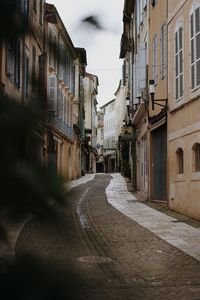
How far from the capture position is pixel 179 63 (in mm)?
16016

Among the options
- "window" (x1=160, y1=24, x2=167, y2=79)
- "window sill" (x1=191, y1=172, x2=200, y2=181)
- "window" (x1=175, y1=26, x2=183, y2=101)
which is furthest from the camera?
"window" (x1=160, y1=24, x2=167, y2=79)

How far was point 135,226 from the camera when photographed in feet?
40.4

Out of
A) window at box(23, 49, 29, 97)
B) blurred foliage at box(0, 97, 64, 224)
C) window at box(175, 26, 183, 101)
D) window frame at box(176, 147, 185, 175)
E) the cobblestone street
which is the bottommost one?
the cobblestone street

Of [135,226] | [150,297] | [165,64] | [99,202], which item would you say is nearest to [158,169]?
[99,202]

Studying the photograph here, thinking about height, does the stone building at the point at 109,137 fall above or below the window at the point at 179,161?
above

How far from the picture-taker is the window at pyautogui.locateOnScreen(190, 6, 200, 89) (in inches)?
555

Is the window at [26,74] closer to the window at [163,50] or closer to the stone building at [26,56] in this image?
the stone building at [26,56]

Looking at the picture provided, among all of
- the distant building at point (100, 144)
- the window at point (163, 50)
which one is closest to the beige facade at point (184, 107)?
the window at point (163, 50)

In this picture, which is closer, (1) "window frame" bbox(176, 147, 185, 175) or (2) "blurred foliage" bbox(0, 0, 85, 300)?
(2) "blurred foliage" bbox(0, 0, 85, 300)

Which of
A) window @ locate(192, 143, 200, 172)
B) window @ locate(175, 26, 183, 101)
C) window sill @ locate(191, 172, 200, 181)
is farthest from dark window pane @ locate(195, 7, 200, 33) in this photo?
window sill @ locate(191, 172, 200, 181)

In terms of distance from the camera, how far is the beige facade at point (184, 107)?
14188 millimetres

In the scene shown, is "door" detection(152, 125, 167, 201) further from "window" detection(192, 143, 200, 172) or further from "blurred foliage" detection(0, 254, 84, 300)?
"blurred foliage" detection(0, 254, 84, 300)

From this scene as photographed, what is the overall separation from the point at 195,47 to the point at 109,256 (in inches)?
301

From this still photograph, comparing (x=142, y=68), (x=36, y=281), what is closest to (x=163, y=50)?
(x=142, y=68)
